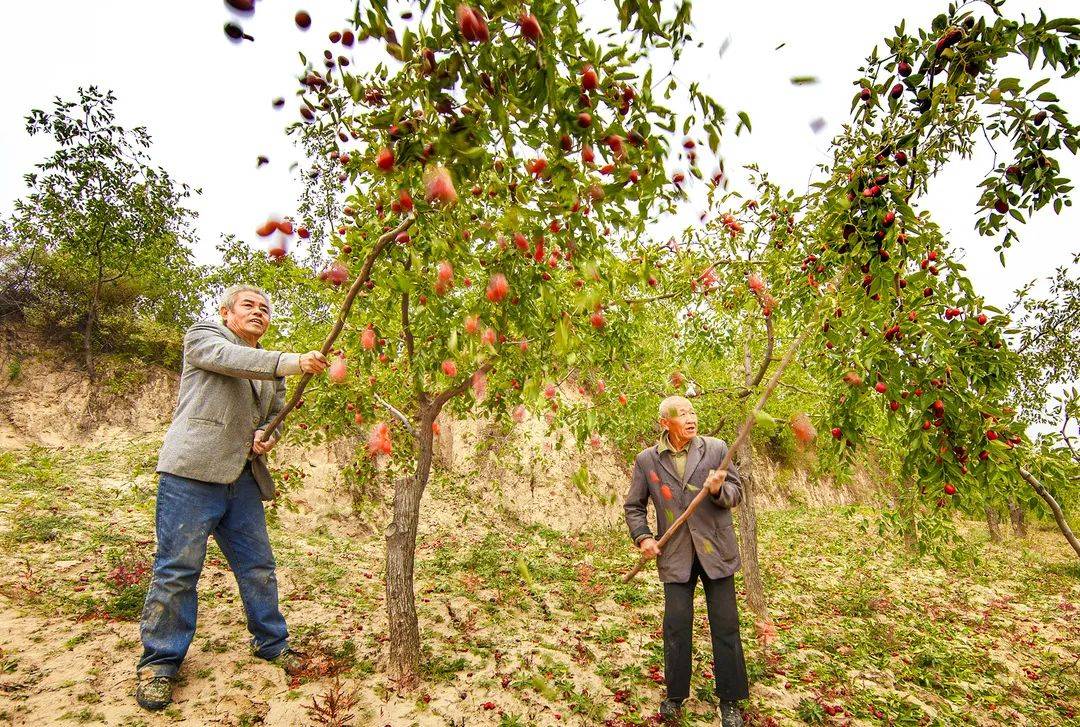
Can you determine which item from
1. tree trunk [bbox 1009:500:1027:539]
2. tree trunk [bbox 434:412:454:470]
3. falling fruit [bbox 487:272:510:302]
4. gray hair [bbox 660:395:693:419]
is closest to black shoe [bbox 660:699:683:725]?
gray hair [bbox 660:395:693:419]

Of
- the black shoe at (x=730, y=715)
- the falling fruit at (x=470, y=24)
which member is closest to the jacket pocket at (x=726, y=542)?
the black shoe at (x=730, y=715)

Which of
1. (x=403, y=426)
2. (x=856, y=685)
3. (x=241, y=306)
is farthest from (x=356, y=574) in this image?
(x=856, y=685)

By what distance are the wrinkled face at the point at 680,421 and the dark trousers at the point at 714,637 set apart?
2.49 ft

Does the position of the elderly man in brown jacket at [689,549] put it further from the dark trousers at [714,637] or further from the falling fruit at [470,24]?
the falling fruit at [470,24]

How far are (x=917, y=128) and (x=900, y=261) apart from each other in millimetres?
689

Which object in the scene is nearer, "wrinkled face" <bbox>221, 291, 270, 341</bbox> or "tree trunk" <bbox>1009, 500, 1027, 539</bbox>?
"wrinkled face" <bbox>221, 291, 270, 341</bbox>

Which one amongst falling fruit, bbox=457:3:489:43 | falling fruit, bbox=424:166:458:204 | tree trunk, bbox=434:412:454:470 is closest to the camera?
falling fruit, bbox=457:3:489:43

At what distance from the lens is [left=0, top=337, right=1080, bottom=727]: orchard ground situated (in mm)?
3004

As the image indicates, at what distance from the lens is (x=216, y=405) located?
2867mm

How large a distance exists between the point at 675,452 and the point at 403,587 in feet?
6.70

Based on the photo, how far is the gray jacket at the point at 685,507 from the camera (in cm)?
300

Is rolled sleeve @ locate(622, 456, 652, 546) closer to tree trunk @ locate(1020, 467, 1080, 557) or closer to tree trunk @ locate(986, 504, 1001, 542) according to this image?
tree trunk @ locate(1020, 467, 1080, 557)

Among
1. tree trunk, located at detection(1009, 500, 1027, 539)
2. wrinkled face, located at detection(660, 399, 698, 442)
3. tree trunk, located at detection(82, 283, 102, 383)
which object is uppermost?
tree trunk, located at detection(82, 283, 102, 383)

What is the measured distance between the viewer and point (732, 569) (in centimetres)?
302
